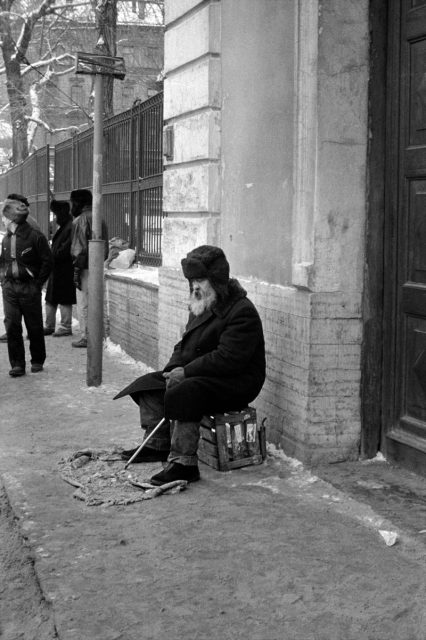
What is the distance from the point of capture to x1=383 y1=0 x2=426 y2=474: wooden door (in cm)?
532

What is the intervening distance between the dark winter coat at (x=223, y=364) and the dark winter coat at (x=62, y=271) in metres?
6.74

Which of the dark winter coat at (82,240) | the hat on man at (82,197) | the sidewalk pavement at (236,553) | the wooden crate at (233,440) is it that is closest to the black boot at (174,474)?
the sidewalk pavement at (236,553)

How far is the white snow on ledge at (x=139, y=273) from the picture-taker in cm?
998

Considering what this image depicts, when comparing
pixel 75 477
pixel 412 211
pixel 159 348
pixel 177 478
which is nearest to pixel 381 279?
pixel 412 211

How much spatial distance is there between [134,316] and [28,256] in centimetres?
148

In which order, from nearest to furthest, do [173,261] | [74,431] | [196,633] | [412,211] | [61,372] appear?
[196,633], [412,211], [74,431], [173,261], [61,372]

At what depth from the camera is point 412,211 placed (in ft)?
17.7

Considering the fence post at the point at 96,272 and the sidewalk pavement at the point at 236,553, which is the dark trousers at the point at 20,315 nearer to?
the fence post at the point at 96,272

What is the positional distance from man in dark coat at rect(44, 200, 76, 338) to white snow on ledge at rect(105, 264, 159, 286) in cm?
83

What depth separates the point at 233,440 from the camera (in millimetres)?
5727

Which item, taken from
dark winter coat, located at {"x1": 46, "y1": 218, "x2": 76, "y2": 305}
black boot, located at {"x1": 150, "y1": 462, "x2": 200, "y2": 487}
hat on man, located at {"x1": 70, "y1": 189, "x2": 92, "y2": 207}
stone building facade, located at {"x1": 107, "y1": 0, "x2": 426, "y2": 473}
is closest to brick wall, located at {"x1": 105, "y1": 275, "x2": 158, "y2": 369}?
dark winter coat, located at {"x1": 46, "y1": 218, "x2": 76, "y2": 305}

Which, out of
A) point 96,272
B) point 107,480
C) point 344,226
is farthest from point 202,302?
point 96,272

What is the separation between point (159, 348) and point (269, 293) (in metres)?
2.50

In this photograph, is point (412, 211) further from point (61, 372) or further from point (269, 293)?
point (61, 372)
